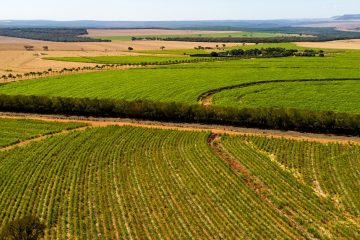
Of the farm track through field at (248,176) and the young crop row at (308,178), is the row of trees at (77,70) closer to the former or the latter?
the farm track through field at (248,176)

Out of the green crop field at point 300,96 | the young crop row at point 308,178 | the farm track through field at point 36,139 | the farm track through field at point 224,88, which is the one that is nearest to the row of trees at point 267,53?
the farm track through field at point 224,88

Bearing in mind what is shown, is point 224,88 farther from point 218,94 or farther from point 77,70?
point 77,70

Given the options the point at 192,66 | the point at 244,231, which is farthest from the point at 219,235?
the point at 192,66

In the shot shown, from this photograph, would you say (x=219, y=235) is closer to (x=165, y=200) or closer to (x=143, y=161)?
(x=165, y=200)

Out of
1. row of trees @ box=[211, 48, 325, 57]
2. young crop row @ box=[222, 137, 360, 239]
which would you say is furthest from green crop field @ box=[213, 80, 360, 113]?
row of trees @ box=[211, 48, 325, 57]

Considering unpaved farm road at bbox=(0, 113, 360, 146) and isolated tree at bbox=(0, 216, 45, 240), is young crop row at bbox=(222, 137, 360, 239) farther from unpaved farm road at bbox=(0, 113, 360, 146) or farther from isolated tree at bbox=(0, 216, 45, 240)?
isolated tree at bbox=(0, 216, 45, 240)

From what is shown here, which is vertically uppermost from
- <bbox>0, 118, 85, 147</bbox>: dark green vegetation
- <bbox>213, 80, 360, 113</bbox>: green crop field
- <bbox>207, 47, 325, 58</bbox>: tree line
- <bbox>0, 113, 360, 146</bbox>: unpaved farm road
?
<bbox>207, 47, 325, 58</bbox>: tree line
